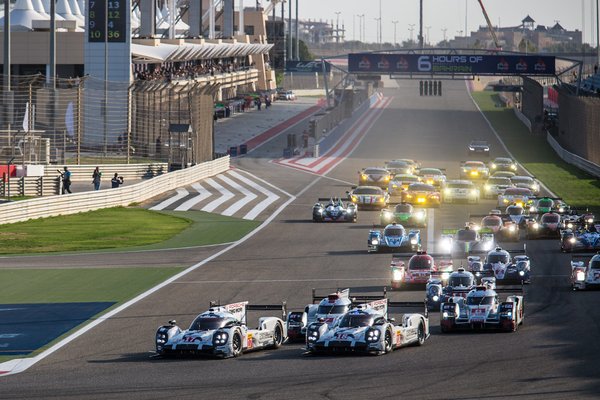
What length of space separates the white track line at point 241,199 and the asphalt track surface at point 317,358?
46.3ft

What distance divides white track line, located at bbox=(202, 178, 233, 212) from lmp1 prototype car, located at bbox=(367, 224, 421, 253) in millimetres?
19445

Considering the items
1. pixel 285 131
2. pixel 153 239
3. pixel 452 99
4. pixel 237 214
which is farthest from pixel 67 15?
pixel 153 239

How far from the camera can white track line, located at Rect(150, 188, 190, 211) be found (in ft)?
221

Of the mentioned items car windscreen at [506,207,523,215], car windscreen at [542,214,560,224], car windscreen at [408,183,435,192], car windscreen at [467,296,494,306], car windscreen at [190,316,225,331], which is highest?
car windscreen at [408,183,435,192]

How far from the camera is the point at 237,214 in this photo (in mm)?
65625

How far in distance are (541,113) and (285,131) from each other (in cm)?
2442

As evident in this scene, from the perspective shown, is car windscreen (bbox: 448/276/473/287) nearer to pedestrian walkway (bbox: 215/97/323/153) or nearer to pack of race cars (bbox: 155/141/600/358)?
pack of race cars (bbox: 155/141/600/358)

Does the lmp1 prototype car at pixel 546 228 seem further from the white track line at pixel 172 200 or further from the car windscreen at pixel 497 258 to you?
the white track line at pixel 172 200

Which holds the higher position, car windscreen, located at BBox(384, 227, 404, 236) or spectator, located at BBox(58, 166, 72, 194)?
spectator, located at BBox(58, 166, 72, 194)

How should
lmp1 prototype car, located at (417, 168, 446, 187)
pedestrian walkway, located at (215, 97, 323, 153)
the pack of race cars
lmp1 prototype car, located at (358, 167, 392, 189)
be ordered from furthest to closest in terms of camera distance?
pedestrian walkway, located at (215, 97, 323, 153)
lmp1 prototype car, located at (358, 167, 392, 189)
lmp1 prototype car, located at (417, 168, 446, 187)
the pack of race cars

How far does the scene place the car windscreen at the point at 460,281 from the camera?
35.7m

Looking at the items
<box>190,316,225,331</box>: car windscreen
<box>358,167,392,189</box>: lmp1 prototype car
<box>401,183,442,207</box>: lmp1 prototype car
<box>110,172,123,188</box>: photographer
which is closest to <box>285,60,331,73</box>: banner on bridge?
<box>358,167,392,189</box>: lmp1 prototype car

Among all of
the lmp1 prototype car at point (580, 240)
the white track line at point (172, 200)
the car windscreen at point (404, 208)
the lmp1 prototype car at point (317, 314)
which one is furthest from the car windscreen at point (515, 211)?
the lmp1 prototype car at point (317, 314)

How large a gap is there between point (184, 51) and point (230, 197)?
2261 inches
